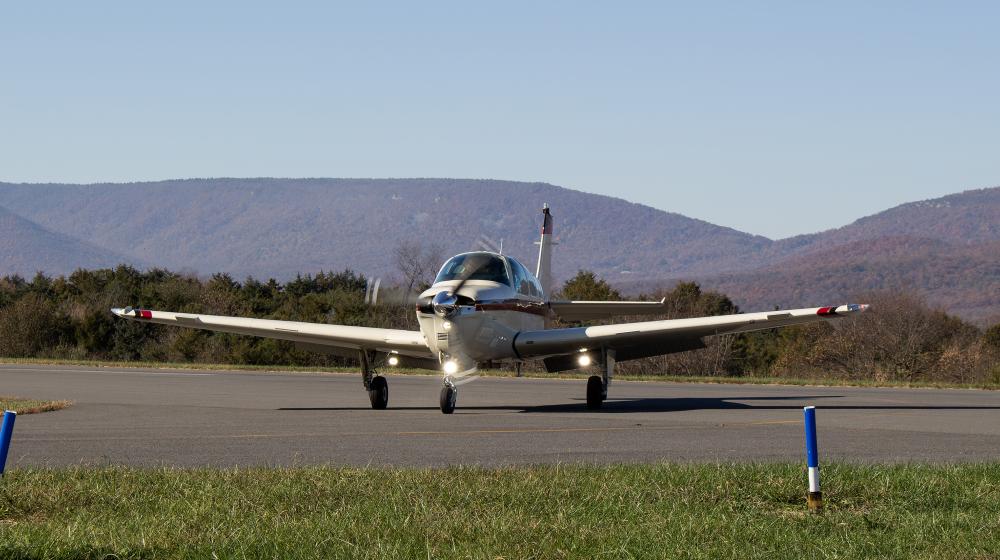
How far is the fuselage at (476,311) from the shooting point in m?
22.2

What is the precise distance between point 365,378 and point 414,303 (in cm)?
209

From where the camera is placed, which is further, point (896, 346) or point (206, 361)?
point (206, 361)

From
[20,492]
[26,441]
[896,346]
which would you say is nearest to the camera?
[20,492]

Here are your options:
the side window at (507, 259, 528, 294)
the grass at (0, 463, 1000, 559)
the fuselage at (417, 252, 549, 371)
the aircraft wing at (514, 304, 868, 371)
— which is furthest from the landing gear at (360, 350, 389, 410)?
the grass at (0, 463, 1000, 559)

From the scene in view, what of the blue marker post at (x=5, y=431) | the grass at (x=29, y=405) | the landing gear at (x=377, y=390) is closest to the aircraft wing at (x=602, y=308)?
the landing gear at (x=377, y=390)

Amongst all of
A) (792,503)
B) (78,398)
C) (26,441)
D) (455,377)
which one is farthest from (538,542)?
(78,398)

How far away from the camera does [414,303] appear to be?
76.1ft

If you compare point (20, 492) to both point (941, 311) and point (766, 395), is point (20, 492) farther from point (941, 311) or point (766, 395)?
point (941, 311)

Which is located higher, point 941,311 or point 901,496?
point 941,311

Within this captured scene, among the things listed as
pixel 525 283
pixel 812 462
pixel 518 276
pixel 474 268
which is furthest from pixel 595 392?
pixel 812 462

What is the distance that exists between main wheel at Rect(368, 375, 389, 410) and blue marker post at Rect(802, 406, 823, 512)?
47.8ft

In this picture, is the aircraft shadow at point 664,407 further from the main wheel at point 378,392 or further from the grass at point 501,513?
the grass at point 501,513

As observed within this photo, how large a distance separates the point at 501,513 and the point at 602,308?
1731 centimetres

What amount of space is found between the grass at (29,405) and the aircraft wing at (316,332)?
7.76 ft
